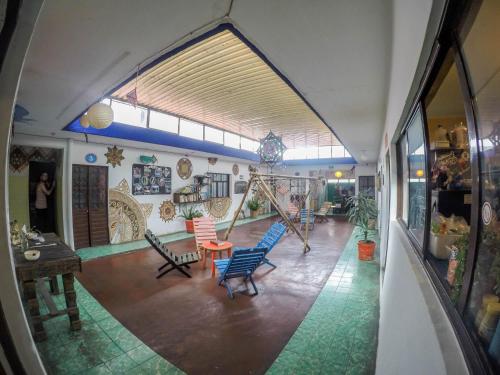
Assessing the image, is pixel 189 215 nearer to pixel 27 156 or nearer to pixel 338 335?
pixel 27 156

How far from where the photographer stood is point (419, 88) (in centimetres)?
134

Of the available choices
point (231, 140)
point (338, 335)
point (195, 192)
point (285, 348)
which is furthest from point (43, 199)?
point (338, 335)

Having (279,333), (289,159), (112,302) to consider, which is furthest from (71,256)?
(289,159)

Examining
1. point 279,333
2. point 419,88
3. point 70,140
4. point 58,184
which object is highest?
point 70,140

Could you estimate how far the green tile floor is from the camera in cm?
200

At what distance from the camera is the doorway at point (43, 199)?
540 cm

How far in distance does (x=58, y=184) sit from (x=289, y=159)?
9.91 metres

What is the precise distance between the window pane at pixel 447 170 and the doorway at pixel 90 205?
6.49 m

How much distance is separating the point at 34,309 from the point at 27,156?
163 inches

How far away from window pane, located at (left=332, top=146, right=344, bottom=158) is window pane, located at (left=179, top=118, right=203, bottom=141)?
6836mm

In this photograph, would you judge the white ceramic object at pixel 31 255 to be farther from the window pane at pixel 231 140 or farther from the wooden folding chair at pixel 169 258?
the window pane at pixel 231 140

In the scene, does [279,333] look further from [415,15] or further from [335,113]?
[335,113]

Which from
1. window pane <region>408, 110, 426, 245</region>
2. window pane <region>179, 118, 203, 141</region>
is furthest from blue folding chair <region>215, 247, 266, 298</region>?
window pane <region>179, 118, 203, 141</region>

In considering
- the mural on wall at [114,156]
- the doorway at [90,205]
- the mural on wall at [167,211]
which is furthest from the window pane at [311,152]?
the doorway at [90,205]
